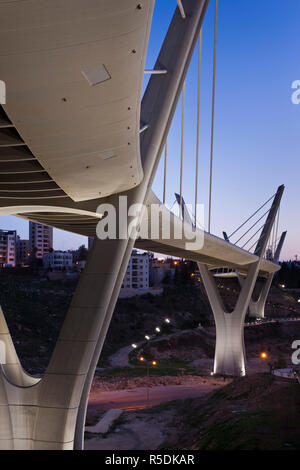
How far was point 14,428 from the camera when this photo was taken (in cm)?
1447

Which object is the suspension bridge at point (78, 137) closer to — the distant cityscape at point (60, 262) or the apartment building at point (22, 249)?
the distant cityscape at point (60, 262)

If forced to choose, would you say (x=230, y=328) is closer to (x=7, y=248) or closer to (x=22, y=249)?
(x=7, y=248)

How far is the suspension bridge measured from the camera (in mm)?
4984

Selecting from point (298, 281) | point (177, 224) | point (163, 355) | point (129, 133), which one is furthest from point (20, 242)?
point (129, 133)

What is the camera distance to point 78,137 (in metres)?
7.86

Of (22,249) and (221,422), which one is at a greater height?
(22,249)

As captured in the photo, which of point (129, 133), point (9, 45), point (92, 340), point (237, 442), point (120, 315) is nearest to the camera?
point (9, 45)

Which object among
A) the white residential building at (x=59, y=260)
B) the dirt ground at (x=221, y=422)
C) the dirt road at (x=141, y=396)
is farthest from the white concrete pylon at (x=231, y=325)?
the white residential building at (x=59, y=260)

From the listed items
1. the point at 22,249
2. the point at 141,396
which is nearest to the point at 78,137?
the point at 141,396

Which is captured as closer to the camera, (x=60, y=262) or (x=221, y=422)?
(x=221, y=422)

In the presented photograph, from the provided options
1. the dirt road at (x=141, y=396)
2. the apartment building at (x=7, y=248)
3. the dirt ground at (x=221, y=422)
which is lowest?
the dirt road at (x=141, y=396)

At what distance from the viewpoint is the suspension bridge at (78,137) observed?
16.4 ft
